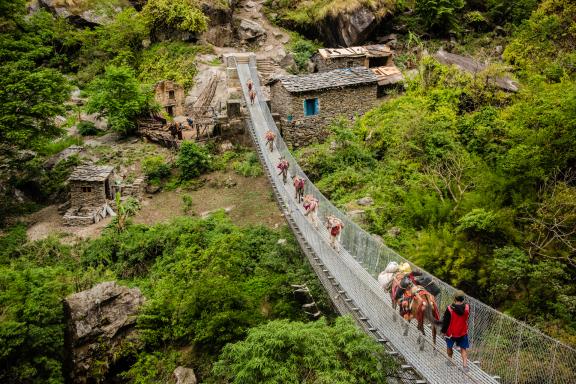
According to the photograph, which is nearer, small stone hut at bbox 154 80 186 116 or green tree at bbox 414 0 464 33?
small stone hut at bbox 154 80 186 116

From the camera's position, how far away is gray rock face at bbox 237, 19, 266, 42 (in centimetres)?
3378

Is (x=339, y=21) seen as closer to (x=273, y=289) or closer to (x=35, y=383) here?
(x=273, y=289)

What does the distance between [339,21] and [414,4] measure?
5305 millimetres

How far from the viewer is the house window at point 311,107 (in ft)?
74.7

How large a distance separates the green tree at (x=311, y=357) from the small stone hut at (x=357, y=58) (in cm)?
2056

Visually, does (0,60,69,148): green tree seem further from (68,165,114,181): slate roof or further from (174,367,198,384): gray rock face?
(174,367,198,384): gray rock face

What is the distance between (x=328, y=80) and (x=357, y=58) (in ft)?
15.5

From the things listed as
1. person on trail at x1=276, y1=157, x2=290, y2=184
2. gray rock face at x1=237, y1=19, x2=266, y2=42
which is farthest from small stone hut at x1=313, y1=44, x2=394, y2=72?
person on trail at x1=276, y1=157, x2=290, y2=184

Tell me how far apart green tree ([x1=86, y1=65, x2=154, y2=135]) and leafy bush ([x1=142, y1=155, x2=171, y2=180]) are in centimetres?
362

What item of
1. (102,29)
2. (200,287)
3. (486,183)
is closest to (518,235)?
(486,183)

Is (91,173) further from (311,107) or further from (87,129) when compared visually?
(311,107)

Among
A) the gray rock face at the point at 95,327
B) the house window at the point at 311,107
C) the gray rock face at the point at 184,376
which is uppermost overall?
the house window at the point at 311,107

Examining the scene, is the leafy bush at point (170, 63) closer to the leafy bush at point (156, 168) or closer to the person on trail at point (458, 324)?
the leafy bush at point (156, 168)

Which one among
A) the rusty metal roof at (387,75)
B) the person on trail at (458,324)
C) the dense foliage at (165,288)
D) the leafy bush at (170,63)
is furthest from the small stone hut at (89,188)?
the person on trail at (458,324)
